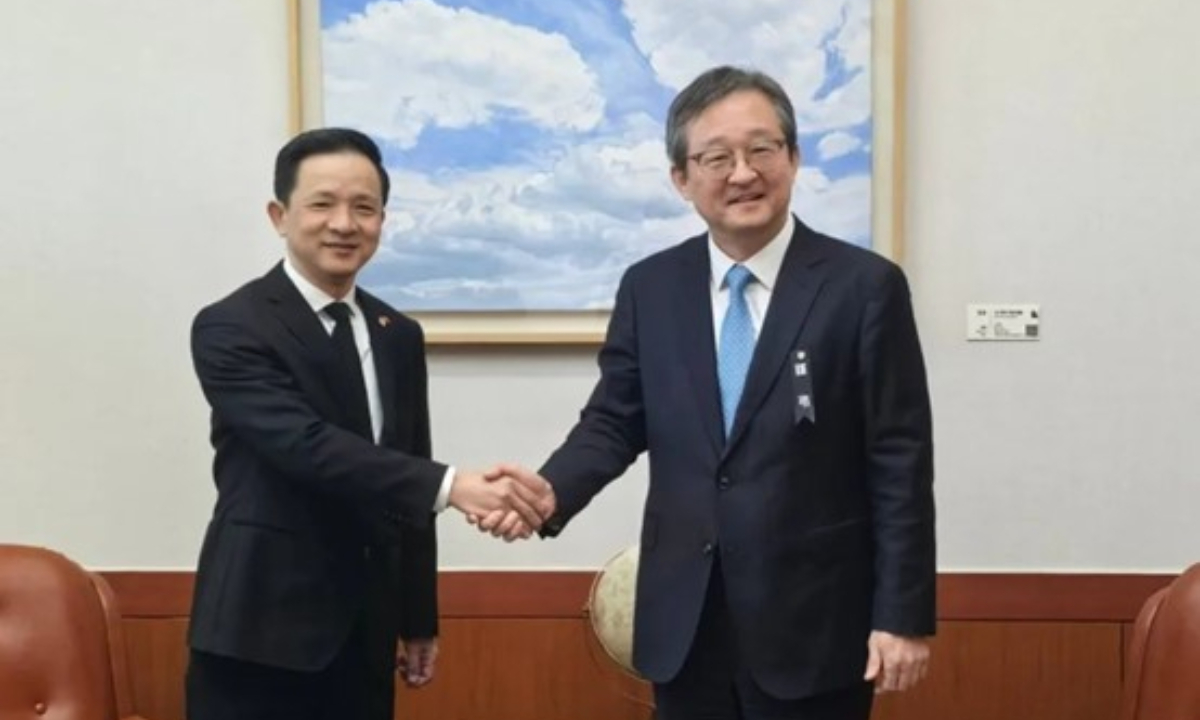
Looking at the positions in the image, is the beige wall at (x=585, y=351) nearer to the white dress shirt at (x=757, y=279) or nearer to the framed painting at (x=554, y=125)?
the framed painting at (x=554, y=125)

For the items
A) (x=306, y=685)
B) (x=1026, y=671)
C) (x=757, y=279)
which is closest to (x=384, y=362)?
(x=306, y=685)

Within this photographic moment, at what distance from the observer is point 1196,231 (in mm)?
2479

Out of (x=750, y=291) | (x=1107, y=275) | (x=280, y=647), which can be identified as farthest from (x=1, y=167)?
(x=1107, y=275)

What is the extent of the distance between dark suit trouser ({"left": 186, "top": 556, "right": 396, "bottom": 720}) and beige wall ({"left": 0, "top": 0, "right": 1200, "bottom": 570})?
0.85m

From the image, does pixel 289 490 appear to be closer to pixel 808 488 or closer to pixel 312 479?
pixel 312 479

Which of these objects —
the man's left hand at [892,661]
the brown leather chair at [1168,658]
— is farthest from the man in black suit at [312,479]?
A: the brown leather chair at [1168,658]

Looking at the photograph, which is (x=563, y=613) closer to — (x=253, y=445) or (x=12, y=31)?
(x=253, y=445)

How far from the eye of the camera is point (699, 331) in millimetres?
1610

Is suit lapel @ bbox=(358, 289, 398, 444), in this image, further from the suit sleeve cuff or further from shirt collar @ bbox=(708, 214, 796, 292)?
shirt collar @ bbox=(708, 214, 796, 292)

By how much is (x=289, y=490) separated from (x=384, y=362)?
0.82 ft

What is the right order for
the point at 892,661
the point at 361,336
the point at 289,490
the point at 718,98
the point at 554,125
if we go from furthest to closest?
the point at 554,125 < the point at 361,336 < the point at 289,490 < the point at 718,98 < the point at 892,661

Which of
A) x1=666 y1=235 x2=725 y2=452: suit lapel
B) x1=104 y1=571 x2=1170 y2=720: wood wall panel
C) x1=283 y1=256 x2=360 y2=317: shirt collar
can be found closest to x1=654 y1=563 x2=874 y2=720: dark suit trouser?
x1=666 y1=235 x2=725 y2=452: suit lapel

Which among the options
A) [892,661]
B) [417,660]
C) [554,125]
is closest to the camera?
[892,661]

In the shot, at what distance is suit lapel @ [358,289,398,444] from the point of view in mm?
1799
